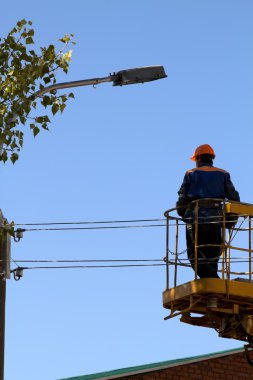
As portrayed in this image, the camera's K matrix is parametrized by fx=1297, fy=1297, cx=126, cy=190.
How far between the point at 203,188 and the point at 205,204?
0.25m

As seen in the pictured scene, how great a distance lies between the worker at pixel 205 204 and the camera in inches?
687

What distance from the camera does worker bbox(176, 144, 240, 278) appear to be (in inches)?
A: 687

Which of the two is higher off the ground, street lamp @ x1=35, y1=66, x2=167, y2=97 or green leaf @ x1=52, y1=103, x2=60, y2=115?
street lamp @ x1=35, y1=66, x2=167, y2=97

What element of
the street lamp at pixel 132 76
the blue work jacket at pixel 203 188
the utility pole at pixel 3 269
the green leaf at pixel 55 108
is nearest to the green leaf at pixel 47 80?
the green leaf at pixel 55 108

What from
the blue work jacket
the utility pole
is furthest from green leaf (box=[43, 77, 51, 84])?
the blue work jacket

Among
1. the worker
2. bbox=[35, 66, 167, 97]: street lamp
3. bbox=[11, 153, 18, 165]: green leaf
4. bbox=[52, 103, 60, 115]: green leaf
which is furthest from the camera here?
bbox=[35, 66, 167, 97]: street lamp

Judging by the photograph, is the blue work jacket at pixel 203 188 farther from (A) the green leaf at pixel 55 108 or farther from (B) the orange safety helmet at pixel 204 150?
(A) the green leaf at pixel 55 108

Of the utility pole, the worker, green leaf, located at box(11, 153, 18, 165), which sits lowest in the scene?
the utility pole

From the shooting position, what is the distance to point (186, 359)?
79.6ft

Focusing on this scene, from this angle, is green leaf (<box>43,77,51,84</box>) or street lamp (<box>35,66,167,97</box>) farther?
street lamp (<box>35,66,167,97</box>)

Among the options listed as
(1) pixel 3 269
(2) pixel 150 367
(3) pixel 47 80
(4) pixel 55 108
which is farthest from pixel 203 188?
(2) pixel 150 367

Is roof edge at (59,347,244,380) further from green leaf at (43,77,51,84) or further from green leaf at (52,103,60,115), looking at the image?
green leaf at (43,77,51,84)

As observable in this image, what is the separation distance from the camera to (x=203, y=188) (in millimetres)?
17656

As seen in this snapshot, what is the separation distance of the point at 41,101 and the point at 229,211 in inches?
115
